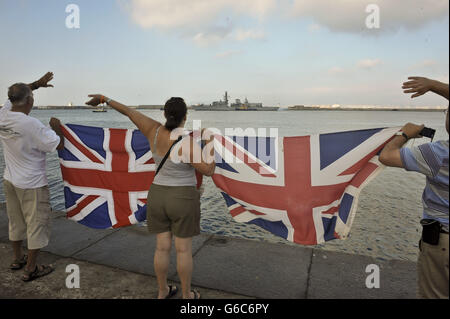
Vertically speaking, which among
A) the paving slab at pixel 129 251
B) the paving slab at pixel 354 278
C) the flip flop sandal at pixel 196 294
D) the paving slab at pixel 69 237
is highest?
the paving slab at pixel 69 237

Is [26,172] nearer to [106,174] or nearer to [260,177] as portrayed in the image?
[106,174]

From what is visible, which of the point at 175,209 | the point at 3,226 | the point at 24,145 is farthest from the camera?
the point at 3,226

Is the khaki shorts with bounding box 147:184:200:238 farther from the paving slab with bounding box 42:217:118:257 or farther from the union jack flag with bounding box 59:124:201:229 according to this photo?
the paving slab with bounding box 42:217:118:257

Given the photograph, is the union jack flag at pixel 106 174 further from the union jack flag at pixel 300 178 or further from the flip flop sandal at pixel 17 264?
the union jack flag at pixel 300 178

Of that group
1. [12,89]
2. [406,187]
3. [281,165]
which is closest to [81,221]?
[12,89]

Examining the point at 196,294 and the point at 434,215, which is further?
the point at 196,294

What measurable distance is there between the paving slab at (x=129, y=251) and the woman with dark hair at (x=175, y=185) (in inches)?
29.8

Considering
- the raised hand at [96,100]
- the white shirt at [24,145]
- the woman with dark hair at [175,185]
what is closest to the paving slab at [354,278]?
the woman with dark hair at [175,185]

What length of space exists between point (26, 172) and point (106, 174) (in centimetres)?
88

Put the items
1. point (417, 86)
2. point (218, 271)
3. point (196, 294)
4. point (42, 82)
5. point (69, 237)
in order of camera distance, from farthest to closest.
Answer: point (69, 237)
point (42, 82)
point (218, 271)
point (196, 294)
point (417, 86)

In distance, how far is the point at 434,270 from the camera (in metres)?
1.90


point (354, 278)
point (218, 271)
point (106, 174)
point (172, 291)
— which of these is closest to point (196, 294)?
point (172, 291)

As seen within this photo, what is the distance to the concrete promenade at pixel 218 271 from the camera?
9.22 ft
